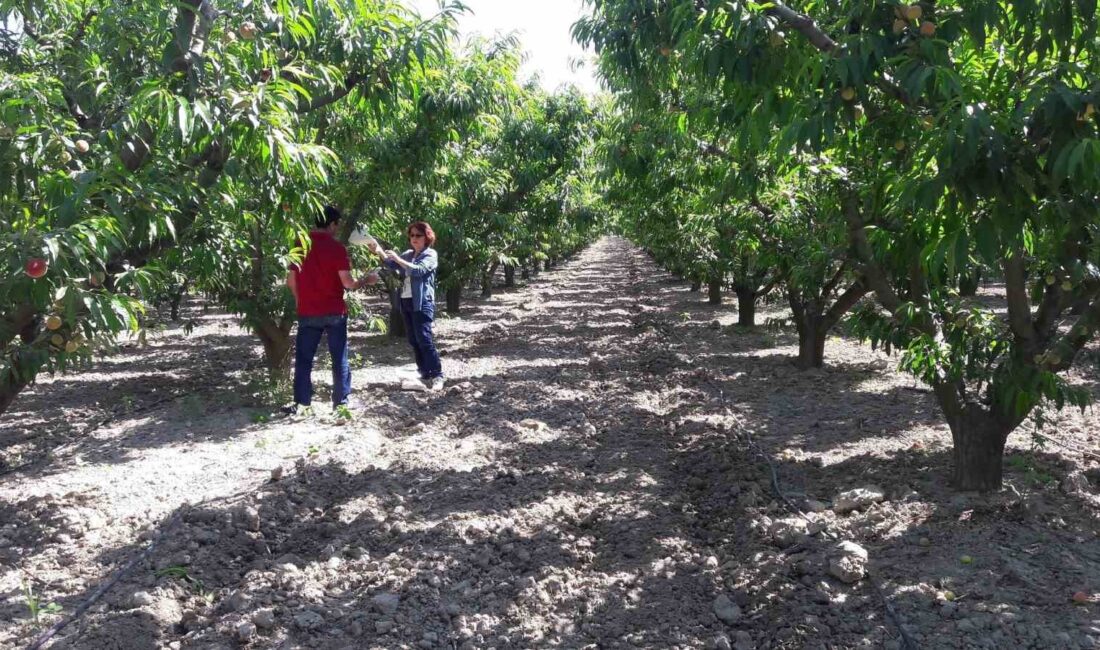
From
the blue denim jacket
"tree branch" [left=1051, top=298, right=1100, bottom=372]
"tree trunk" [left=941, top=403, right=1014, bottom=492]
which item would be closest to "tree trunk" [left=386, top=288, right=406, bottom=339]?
the blue denim jacket

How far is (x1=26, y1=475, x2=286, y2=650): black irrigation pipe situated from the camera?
2.94 m

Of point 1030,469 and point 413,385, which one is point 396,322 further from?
point 1030,469

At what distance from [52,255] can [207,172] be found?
1355 mm

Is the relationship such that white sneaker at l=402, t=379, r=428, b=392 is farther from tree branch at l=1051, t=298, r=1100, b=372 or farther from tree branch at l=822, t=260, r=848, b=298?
tree branch at l=1051, t=298, r=1100, b=372

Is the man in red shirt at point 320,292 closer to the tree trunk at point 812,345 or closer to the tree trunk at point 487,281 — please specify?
the tree trunk at point 812,345

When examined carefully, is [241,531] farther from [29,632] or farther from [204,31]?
[204,31]

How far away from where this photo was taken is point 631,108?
291 inches

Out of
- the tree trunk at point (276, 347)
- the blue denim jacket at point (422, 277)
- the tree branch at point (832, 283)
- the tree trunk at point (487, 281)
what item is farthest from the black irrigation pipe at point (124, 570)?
the tree trunk at point (487, 281)

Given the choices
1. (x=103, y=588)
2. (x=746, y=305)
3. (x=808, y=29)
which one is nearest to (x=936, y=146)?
(x=808, y=29)

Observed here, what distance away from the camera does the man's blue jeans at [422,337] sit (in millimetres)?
7406

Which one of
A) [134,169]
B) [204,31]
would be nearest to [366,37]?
[204,31]

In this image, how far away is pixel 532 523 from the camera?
4.24m

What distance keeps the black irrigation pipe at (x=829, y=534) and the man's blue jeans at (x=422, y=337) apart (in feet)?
9.52

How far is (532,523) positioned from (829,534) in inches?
58.5
